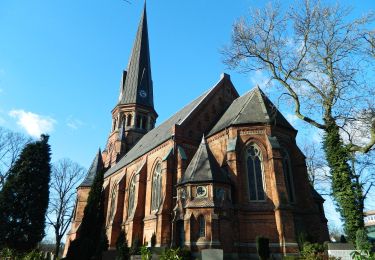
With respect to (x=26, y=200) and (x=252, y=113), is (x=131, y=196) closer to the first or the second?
(x=26, y=200)

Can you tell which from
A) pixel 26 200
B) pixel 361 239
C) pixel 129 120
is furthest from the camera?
pixel 129 120

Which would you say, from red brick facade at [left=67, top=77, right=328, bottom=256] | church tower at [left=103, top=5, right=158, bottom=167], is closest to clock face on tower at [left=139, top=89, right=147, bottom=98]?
church tower at [left=103, top=5, right=158, bottom=167]

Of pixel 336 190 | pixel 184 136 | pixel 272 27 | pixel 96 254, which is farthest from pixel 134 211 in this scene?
pixel 272 27

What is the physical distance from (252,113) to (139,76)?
25849 millimetres

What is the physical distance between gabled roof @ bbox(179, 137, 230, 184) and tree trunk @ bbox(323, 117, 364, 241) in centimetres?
614

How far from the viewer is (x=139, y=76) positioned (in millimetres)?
→ 43281

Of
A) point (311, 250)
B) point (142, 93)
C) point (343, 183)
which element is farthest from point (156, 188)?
point (142, 93)

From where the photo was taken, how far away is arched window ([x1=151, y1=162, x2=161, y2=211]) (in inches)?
910

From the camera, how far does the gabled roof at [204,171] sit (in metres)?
18.0

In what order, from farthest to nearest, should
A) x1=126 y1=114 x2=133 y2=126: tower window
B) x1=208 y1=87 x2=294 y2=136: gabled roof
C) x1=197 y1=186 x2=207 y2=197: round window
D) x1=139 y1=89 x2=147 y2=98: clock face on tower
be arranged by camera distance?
x1=139 y1=89 x2=147 y2=98: clock face on tower → x1=126 y1=114 x2=133 y2=126: tower window → x1=208 y1=87 x2=294 y2=136: gabled roof → x1=197 y1=186 x2=207 y2=197: round window

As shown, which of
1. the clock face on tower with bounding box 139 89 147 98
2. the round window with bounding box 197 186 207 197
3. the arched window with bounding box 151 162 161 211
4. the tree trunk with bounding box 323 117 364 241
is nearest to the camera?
the tree trunk with bounding box 323 117 364 241

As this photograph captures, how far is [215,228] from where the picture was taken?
16.4 m

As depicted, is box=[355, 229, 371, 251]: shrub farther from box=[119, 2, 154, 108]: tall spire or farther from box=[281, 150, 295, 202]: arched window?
box=[119, 2, 154, 108]: tall spire

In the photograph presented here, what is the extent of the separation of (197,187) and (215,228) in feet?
8.82
